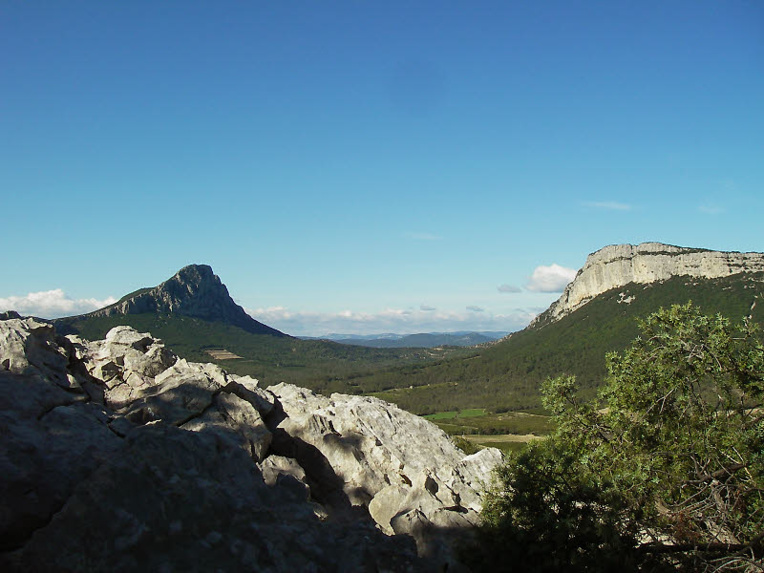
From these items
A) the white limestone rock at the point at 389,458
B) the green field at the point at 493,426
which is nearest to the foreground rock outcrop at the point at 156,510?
the white limestone rock at the point at 389,458

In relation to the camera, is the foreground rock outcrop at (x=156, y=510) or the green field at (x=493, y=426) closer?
the foreground rock outcrop at (x=156, y=510)

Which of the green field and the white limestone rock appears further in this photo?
the green field

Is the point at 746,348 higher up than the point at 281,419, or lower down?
higher up

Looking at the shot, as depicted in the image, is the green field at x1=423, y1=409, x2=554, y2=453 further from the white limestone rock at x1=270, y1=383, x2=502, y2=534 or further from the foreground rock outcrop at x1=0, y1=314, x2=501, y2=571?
the foreground rock outcrop at x1=0, y1=314, x2=501, y2=571

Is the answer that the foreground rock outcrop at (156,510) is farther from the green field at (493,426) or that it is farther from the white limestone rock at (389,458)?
the green field at (493,426)

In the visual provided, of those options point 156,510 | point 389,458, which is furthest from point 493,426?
point 156,510

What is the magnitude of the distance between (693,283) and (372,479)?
21566cm

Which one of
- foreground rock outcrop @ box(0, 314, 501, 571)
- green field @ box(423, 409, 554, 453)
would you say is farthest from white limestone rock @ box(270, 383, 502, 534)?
green field @ box(423, 409, 554, 453)

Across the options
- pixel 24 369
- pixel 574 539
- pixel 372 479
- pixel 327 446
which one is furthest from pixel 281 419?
pixel 574 539

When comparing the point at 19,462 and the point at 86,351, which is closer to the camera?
the point at 19,462

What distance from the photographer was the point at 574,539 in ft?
50.2

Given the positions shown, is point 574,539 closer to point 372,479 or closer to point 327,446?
point 372,479

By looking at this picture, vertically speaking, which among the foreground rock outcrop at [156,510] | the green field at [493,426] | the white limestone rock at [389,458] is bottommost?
the green field at [493,426]

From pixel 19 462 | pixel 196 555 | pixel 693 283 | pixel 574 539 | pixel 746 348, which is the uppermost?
pixel 693 283
